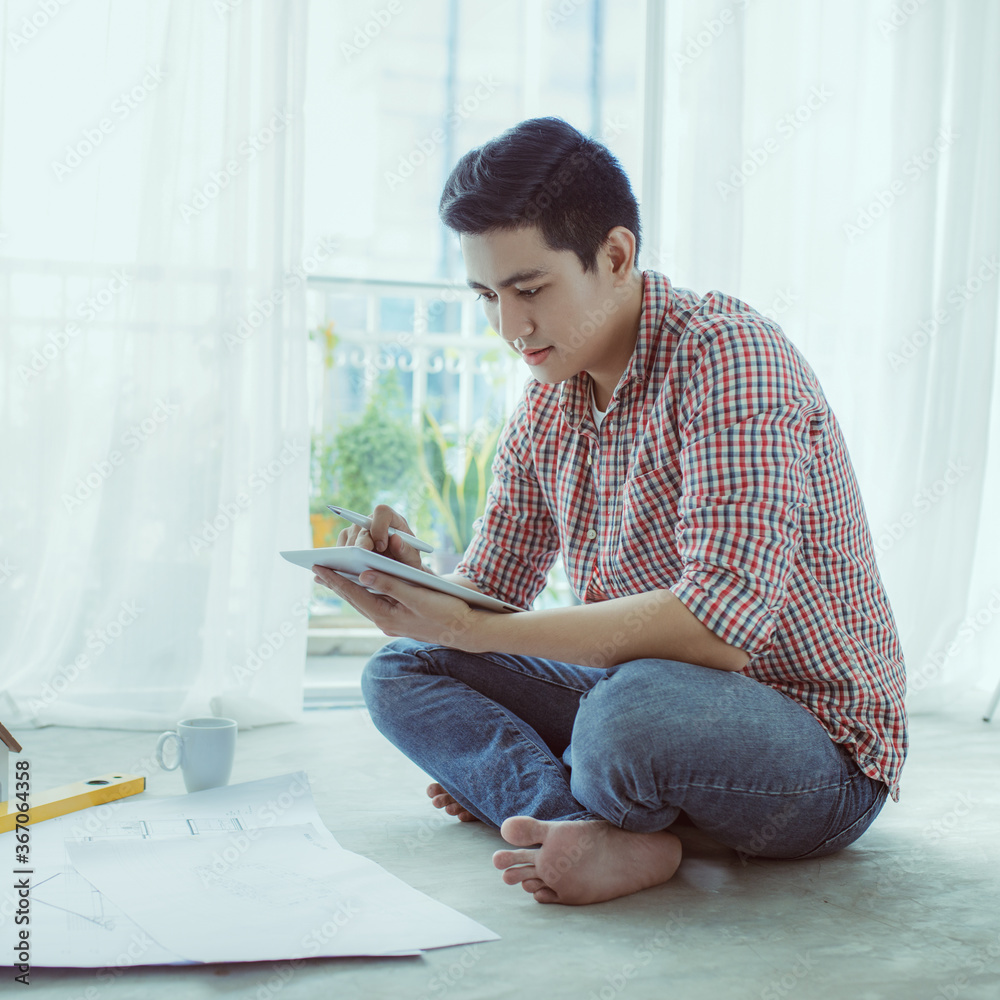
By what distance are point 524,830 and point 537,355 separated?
0.57 m

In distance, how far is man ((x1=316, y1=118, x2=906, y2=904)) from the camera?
1066 mm

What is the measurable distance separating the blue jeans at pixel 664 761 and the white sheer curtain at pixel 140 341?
0.89 meters

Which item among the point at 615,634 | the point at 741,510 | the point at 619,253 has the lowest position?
the point at 615,634

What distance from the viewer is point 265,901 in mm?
1003

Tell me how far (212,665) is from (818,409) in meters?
1.41

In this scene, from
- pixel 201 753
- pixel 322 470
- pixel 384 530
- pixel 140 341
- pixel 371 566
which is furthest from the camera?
pixel 322 470

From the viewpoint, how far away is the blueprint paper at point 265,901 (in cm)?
92

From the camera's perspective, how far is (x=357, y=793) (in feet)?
5.13

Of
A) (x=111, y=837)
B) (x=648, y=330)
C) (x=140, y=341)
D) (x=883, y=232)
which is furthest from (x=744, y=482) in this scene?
(x=883, y=232)

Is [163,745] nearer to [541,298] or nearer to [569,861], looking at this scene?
[569,861]

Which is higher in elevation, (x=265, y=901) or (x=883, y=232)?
(x=883, y=232)

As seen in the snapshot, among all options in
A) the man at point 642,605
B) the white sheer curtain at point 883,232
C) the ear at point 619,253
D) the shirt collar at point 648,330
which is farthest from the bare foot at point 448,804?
the white sheer curtain at point 883,232

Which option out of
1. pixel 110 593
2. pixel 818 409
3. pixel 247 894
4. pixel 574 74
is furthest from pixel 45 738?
pixel 574 74

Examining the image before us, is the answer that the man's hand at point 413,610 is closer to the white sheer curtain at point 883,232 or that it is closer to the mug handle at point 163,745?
the mug handle at point 163,745
